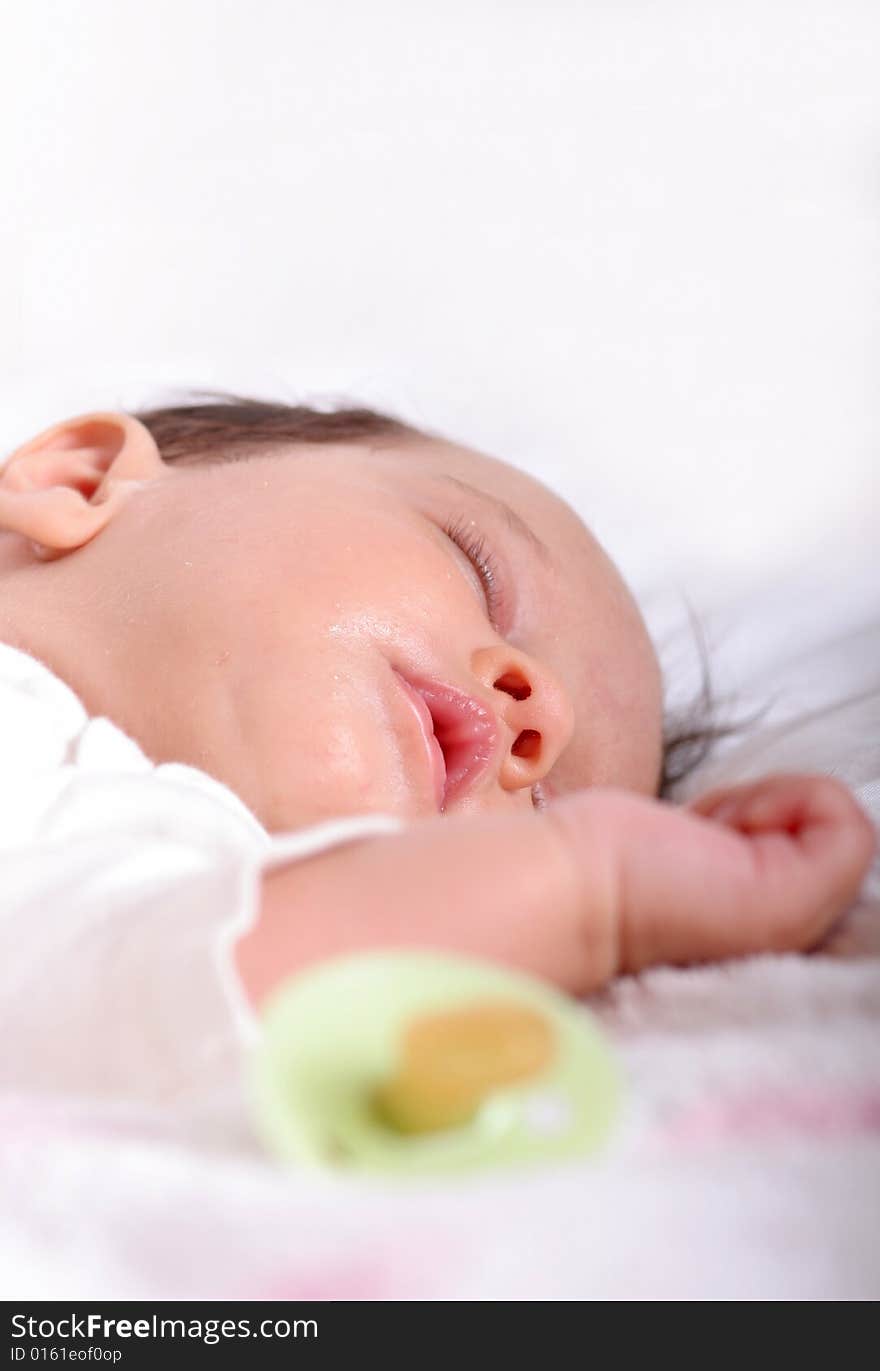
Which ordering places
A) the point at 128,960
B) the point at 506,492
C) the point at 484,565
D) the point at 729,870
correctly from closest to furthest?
the point at 128,960 → the point at 729,870 → the point at 484,565 → the point at 506,492

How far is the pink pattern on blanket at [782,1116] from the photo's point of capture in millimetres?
617

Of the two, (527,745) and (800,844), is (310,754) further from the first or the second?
(800,844)

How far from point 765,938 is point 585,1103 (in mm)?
291

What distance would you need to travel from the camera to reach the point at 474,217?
2299 mm

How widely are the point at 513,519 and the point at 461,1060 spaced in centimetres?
77

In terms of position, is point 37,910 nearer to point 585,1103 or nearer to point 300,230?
point 585,1103

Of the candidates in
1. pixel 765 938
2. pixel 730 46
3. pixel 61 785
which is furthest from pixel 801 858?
pixel 730 46

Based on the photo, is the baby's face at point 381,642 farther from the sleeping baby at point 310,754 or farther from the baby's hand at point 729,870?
the baby's hand at point 729,870

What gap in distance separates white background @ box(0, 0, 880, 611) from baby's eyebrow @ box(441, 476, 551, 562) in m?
0.75

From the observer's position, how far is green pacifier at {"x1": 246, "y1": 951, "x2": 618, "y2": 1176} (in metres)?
0.56

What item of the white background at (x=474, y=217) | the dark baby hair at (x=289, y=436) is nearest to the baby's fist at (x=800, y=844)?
the dark baby hair at (x=289, y=436)

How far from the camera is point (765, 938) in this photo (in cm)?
83

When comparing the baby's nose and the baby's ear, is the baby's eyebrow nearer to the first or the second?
the baby's nose

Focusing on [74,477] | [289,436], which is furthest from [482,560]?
[74,477]
